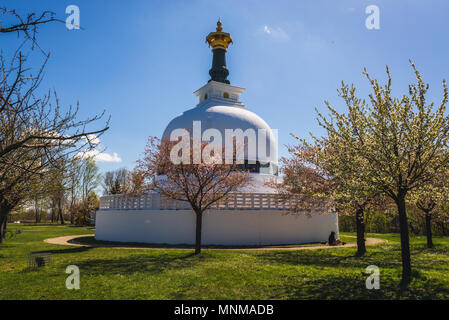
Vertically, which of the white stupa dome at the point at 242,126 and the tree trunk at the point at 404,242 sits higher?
the white stupa dome at the point at 242,126

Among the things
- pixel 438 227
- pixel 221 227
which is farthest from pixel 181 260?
pixel 438 227

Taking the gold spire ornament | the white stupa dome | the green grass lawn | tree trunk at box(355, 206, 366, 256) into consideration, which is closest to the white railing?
tree trunk at box(355, 206, 366, 256)

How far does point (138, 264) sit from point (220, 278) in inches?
153

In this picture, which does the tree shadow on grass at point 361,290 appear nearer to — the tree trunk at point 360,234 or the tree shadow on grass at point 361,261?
the tree shadow on grass at point 361,261

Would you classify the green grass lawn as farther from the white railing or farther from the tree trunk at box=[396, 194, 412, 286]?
the white railing

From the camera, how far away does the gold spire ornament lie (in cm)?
3700

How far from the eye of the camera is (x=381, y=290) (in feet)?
24.6

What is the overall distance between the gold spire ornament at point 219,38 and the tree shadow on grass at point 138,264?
99.4 feet

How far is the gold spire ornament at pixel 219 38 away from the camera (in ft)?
121

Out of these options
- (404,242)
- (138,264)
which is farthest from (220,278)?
(404,242)

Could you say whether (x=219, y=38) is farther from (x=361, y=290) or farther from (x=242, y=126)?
(x=361, y=290)

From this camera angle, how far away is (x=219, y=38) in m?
37.1

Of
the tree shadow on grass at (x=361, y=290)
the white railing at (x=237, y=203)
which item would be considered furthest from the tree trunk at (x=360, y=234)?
the tree shadow on grass at (x=361, y=290)

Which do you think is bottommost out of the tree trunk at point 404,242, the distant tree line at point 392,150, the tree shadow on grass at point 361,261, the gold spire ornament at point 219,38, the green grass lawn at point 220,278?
the tree shadow on grass at point 361,261
